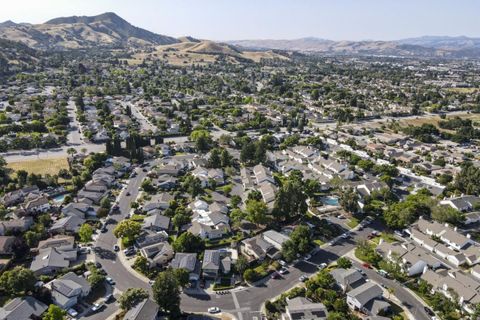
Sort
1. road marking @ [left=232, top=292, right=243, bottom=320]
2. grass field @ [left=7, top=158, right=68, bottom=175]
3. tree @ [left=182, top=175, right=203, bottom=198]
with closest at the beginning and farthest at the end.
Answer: road marking @ [left=232, top=292, right=243, bottom=320] < tree @ [left=182, top=175, right=203, bottom=198] < grass field @ [left=7, top=158, right=68, bottom=175]

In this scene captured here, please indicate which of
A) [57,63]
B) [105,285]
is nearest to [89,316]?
[105,285]

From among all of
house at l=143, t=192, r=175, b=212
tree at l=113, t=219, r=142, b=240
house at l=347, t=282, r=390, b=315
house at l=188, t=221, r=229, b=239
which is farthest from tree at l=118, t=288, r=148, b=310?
house at l=143, t=192, r=175, b=212

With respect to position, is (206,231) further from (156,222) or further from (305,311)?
(305,311)

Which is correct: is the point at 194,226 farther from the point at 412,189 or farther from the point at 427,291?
the point at 412,189

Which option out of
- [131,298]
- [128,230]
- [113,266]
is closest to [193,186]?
[128,230]

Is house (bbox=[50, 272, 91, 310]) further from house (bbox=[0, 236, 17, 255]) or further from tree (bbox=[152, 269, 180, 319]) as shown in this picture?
house (bbox=[0, 236, 17, 255])
